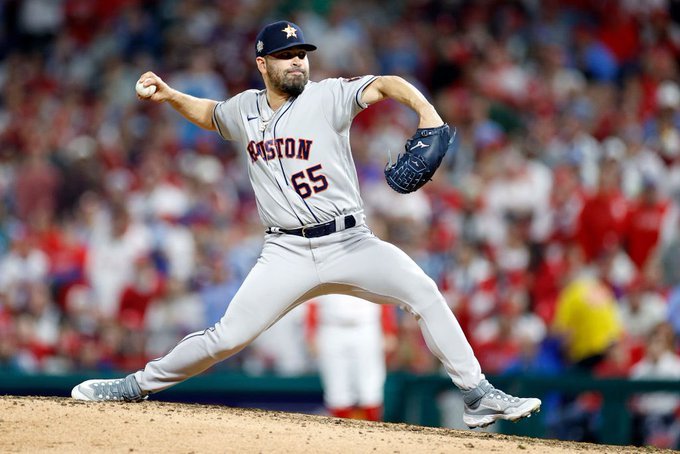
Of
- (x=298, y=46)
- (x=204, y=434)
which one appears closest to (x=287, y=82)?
(x=298, y=46)

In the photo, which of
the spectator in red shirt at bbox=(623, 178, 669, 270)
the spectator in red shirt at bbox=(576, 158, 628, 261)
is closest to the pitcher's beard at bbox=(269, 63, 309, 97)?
the spectator in red shirt at bbox=(576, 158, 628, 261)

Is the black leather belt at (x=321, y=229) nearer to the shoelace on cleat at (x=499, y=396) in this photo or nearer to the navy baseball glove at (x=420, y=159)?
the navy baseball glove at (x=420, y=159)

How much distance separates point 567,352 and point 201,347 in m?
4.53

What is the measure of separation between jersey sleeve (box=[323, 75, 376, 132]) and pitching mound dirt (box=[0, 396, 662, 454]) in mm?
1416

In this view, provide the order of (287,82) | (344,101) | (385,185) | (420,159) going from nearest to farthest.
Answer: (420,159)
(344,101)
(287,82)
(385,185)

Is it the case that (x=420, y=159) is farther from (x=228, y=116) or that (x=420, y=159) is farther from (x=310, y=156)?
(x=228, y=116)

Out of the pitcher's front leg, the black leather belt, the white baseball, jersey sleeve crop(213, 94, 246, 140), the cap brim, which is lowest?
the pitcher's front leg

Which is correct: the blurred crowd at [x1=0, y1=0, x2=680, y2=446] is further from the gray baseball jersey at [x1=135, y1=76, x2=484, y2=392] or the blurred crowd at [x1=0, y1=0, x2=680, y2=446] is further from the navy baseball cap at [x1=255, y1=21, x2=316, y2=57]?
the navy baseball cap at [x1=255, y1=21, x2=316, y2=57]

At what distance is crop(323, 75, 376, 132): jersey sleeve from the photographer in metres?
5.45

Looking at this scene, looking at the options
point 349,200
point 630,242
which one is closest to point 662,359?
point 630,242

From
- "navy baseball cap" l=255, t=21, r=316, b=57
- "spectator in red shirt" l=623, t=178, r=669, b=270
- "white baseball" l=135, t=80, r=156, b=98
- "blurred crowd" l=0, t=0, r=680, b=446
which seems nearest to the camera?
"navy baseball cap" l=255, t=21, r=316, b=57

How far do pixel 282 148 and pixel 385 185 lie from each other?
5486mm

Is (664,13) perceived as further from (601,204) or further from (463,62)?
(601,204)

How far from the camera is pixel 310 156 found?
554cm
